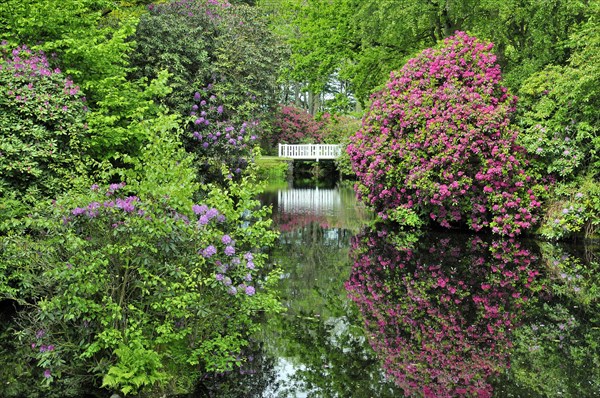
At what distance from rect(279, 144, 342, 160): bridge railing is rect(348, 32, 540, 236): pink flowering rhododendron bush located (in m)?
20.7

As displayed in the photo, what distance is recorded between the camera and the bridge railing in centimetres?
3491

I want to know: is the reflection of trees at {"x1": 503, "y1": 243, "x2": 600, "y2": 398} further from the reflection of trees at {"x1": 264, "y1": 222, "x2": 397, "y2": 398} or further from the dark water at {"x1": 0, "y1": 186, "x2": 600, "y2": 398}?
the reflection of trees at {"x1": 264, "y1": 222, "x2": 397, "y2": 398}

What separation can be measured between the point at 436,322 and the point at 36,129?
523cm

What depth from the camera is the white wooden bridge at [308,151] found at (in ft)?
115

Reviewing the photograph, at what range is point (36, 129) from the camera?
668cm

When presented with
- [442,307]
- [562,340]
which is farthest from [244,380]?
[562,340]

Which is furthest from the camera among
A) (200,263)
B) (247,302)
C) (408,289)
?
(408,289)

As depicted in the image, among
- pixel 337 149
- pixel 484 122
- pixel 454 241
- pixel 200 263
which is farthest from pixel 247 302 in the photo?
pixel 337 149

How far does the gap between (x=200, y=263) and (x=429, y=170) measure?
9.20m

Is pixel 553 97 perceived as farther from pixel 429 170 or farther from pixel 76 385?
pixel 76 385

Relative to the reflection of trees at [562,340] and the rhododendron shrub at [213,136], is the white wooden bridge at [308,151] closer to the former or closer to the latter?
the rhododendron shrub at [213,136]

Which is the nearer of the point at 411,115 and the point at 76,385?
the point at 76,385

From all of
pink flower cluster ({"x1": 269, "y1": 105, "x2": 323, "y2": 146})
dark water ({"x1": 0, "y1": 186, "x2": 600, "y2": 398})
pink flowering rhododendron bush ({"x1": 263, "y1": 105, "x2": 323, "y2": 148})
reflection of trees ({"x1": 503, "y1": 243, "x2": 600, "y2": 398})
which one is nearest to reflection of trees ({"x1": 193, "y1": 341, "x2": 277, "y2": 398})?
dark water ({"x1": 0, "y1": 186, "x2": 600, "y2": 398})

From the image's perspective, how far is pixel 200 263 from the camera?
4.25m
